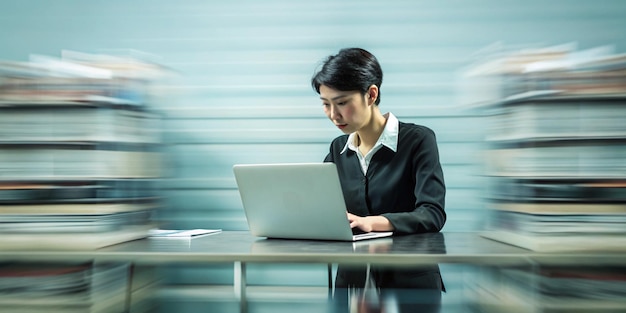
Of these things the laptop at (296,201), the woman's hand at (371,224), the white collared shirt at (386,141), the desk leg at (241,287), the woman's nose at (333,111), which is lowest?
the desk leg at (241,287)

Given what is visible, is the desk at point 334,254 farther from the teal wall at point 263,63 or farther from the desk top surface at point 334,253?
the teal wall at point 263,63

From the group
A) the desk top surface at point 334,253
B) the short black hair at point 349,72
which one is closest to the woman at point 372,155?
the short black hair at point 349,72

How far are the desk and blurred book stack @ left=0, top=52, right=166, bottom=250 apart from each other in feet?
0.43

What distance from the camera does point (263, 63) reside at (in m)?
2.72

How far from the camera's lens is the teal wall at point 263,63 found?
263 cm

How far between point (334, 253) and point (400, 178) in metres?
0.89

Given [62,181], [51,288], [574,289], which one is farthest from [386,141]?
[51,288]

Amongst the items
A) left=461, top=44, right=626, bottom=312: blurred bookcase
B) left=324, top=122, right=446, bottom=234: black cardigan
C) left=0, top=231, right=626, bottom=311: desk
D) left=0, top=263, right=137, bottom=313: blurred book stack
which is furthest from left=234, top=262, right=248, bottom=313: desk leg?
left=461, top=44, right=626, bottom=312: blurred bookcase

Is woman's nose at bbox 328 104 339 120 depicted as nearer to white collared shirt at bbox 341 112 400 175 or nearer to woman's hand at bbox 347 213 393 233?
white collared shirt at bbox 341 112 400 175

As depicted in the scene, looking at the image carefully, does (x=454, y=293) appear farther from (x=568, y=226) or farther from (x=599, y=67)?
(x=599, y=67)

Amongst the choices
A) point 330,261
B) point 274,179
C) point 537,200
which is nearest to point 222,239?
point 274,179

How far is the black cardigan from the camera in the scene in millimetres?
2223

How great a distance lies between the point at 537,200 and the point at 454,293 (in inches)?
48.8

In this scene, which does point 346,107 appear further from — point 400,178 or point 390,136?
point 400,178
